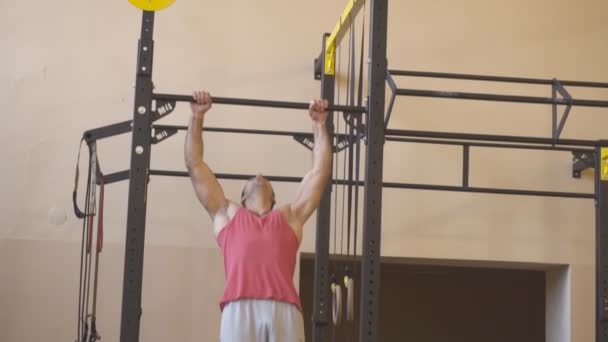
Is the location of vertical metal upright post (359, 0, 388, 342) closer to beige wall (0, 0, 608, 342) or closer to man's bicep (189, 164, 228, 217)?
man's bicep (189, 164, 228, 217)

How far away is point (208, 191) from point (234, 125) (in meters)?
2.37

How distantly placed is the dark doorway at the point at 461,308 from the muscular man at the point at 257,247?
18.9ft

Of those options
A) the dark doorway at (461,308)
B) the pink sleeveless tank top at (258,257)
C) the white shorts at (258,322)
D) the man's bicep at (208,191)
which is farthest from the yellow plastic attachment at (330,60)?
the dark doorway at (461,308)

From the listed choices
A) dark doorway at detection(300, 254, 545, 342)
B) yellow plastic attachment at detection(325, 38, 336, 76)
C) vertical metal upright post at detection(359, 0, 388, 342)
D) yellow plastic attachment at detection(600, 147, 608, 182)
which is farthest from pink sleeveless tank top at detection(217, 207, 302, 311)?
dark doorway at detection(300, 254, 545, 342)

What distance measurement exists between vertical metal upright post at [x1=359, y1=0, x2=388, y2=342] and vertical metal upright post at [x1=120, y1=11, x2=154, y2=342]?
1.00 m

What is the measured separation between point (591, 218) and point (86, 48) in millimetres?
3789

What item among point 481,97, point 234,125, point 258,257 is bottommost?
point 258,257

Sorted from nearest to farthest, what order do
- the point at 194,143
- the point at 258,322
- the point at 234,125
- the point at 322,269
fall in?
the point at 258,322 < the point at 194,143 < the point at 322,269 < the point at 234,125

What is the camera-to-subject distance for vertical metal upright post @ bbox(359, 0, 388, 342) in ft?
14.0

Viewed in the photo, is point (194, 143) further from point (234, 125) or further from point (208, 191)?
point (234, 125)

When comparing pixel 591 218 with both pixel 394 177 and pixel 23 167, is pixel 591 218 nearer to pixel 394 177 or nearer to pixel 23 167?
pixel 394 177

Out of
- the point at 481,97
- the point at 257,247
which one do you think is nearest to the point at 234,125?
the point at 481,97

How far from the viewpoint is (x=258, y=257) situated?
13.5 feet

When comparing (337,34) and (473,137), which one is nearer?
(473,137)
